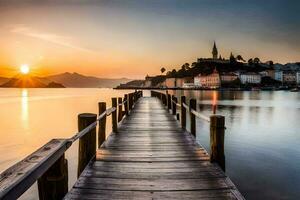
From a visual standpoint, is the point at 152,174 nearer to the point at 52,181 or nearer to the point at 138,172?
the point at 138,172

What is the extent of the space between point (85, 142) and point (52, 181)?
2.34 metres

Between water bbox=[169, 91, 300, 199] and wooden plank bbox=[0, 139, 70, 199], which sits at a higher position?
wooden plank bbox=[0, 139, 70, 199]

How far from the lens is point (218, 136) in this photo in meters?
6.29

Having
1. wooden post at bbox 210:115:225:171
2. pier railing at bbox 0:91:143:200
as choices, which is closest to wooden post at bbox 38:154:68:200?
pier railing at bbox 0:91:143:200

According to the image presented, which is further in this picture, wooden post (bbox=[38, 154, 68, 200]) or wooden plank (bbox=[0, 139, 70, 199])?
wooden post (bbox=[38, 154, 68, 200])

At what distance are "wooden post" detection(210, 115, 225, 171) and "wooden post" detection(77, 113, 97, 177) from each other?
2694 mm

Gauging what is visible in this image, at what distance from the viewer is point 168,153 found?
Result: 312 inches

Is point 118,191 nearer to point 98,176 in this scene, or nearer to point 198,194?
point 98,176

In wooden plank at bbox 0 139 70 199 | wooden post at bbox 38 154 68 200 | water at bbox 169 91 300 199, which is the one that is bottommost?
water at bbox 169 91 300 199

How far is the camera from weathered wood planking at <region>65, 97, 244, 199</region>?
4809 mm

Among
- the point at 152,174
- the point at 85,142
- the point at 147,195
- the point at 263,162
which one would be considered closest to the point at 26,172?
the point at 147,195

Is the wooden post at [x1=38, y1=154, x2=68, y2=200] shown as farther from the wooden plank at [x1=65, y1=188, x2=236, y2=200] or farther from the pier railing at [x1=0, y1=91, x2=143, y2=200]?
the wooden plank at [x1=65, y1=188, x2=236, y2=200]

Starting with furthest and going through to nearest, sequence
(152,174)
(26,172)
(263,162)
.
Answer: (263,162), (152,174), (26,172)

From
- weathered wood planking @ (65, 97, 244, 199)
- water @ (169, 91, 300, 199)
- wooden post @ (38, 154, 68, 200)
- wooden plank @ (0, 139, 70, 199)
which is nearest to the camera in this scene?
wooden plank @ (0, 139, 70, 199)
